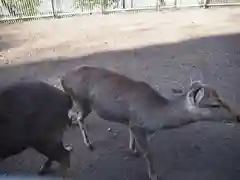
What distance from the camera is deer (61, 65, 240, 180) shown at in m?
0.87

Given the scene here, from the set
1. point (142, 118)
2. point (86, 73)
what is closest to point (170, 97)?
point (142, 118)

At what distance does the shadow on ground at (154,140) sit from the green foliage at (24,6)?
0.12m

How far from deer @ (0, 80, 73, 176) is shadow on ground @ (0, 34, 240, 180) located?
0.08 feet

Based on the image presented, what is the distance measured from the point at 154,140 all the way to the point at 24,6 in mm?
396

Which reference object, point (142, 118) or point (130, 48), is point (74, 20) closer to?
point (130, 48)

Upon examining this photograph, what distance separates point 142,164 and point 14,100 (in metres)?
0.28

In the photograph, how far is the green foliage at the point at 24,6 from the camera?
100 cm

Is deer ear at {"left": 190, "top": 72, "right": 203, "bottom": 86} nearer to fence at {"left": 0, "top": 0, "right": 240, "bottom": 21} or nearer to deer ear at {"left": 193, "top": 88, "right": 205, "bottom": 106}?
deer ear at {"left": 193, "top": 88, "right": 205, "bottom": 106}

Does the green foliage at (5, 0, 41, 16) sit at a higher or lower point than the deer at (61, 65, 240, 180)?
higher

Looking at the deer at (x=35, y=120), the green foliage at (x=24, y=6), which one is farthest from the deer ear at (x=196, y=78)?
the green foliage at (x=24, y=6)

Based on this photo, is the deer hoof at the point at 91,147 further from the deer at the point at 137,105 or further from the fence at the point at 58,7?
the fence at the point at 58,7

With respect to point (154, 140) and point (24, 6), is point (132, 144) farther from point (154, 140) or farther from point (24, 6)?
point (24, 6)

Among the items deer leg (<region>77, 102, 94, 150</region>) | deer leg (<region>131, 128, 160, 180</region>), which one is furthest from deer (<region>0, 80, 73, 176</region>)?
deer leg (<region>131, 128, 160, 180</region>)

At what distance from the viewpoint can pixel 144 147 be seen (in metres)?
0.92
